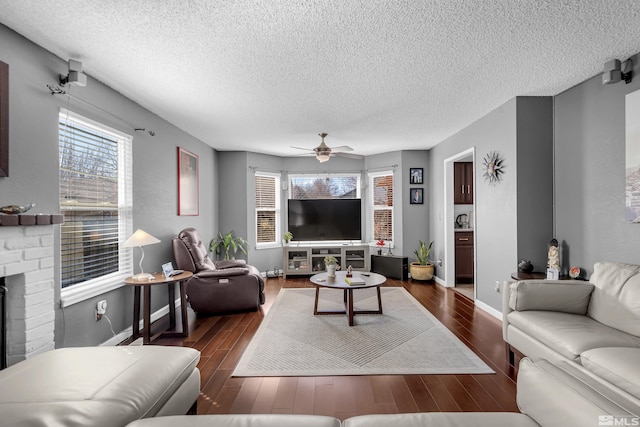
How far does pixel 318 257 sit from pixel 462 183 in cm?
298

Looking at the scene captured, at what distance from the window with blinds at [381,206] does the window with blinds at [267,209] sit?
1.95m

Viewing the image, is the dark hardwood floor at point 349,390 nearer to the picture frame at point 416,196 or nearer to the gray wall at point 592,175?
the gray wall at point 592,175

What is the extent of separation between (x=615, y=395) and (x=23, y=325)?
9.71ft

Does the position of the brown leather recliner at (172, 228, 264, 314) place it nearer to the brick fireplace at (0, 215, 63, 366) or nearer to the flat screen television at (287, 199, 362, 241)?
the brick fireplace at (0, 215, 63, 366)

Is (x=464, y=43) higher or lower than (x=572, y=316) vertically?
higher

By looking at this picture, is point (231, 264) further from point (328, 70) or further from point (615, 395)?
point (615, 395)

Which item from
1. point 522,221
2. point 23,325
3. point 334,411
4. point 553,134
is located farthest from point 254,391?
point 553,134

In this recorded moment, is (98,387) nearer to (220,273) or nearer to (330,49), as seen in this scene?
(330,49)

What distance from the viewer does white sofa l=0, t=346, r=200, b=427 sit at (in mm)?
1151

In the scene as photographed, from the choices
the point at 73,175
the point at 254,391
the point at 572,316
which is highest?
the point at 73,175

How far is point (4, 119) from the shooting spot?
2020mm

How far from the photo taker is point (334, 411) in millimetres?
1991

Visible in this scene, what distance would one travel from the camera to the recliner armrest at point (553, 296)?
239 centimetres

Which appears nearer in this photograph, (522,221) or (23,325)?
(23,325)
